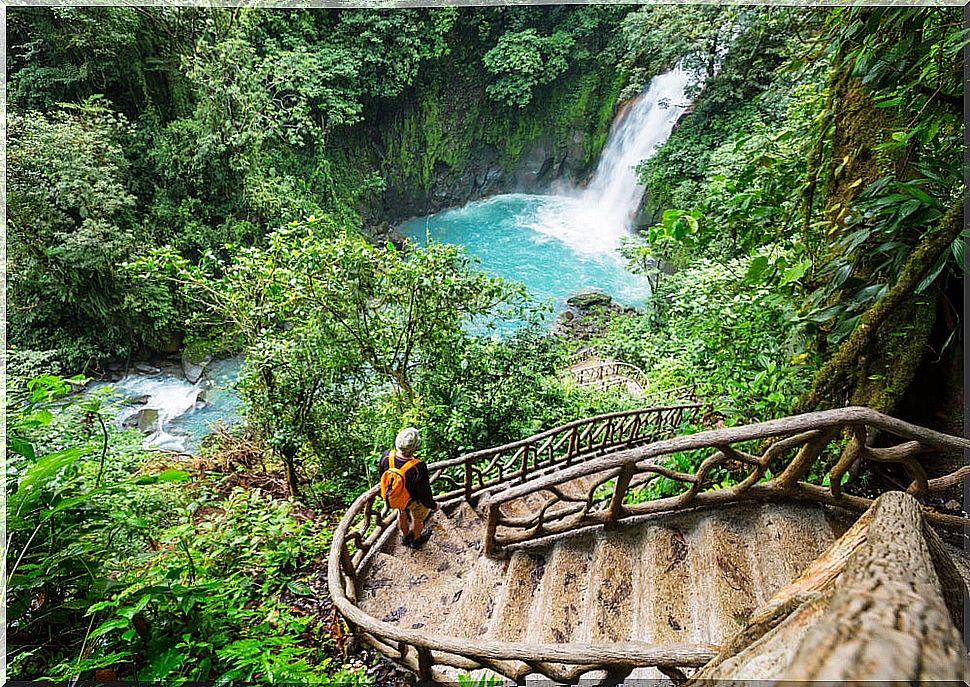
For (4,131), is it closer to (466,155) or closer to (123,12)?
(123,12)

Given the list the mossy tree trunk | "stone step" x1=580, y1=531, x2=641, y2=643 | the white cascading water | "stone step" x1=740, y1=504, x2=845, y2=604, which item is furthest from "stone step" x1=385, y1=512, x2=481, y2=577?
the white cascading water

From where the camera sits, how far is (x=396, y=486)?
3.10m

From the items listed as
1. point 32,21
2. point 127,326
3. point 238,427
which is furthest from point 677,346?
point 32,21

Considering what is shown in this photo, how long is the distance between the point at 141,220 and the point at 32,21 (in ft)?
12.7

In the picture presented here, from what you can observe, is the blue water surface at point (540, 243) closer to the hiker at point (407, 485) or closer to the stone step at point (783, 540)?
the hiker at point (407, 485)

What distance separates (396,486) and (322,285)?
2.81 m

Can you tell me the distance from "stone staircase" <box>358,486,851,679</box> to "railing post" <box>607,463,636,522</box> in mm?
102

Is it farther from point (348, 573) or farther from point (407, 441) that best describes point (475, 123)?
point (348, 573)

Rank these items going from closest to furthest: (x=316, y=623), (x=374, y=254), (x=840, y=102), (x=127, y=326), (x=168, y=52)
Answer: (x=840, y=102)
(x=316, y=623)
(x=374, y=254)
(x=127, y=326)
(x=168, y=52)

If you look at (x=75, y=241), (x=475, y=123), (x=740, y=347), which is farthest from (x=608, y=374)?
(x=475, y=123)

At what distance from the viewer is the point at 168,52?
10.6 meters

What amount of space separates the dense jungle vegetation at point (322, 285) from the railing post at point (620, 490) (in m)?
1.15

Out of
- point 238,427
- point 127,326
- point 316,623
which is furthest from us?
point 127,326

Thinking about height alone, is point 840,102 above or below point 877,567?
above
